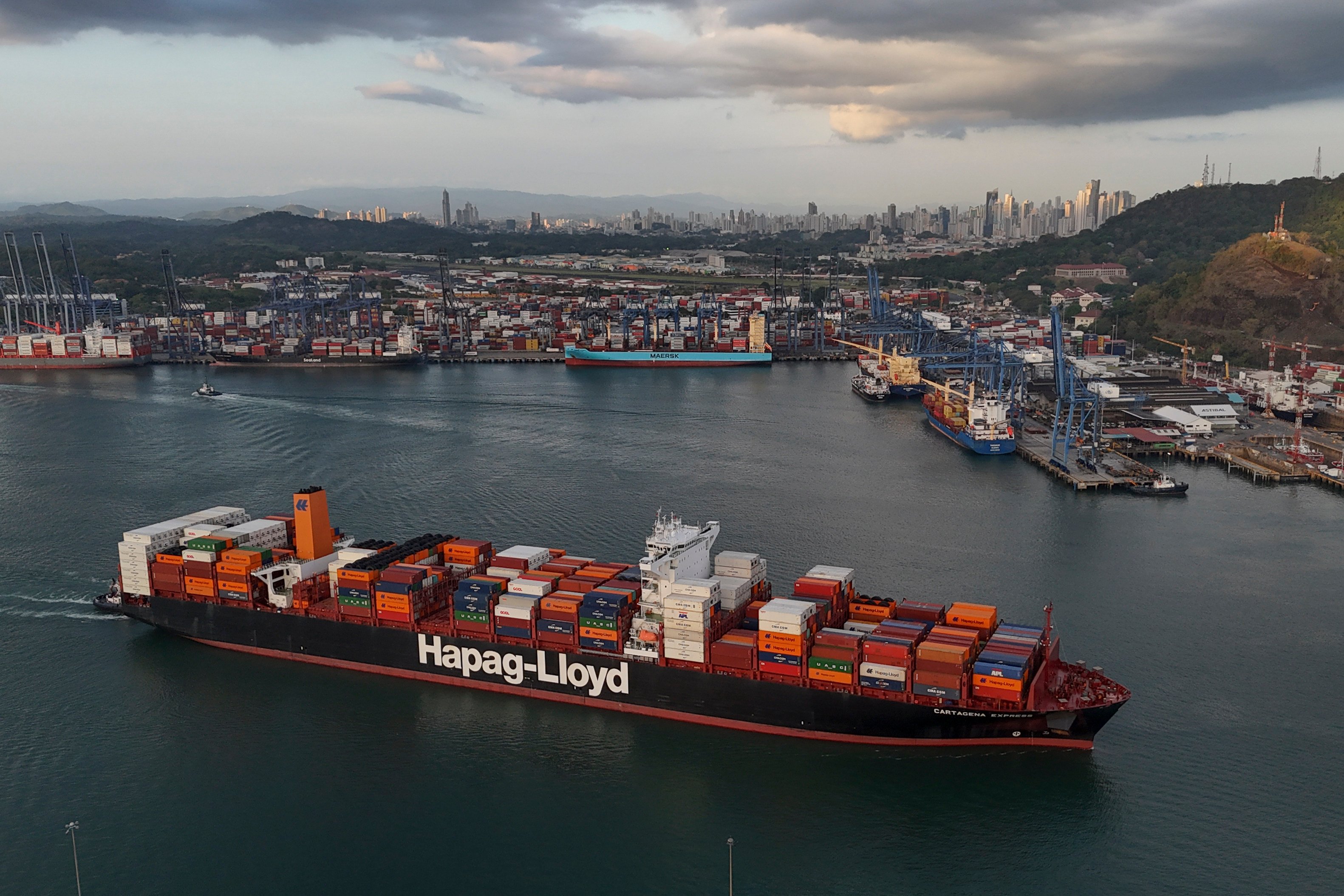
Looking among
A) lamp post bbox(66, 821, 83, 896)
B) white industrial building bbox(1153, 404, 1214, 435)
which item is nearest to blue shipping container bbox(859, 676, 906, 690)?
lamp post bbox(66, 821, 83, 896)

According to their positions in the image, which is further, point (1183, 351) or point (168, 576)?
point (1183, 351)

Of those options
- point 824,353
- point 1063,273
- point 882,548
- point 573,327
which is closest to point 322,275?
point 573,327

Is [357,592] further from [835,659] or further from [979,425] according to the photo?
[979,425]

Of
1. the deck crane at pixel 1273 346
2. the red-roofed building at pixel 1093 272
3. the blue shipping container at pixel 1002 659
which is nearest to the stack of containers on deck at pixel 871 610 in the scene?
the blue shipping container at pixel 1002 659

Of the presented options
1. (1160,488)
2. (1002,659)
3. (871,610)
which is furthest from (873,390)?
(1002,659)

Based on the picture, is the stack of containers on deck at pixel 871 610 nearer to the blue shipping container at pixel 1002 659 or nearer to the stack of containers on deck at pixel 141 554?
the blue shipping container at pixel 1002 659
